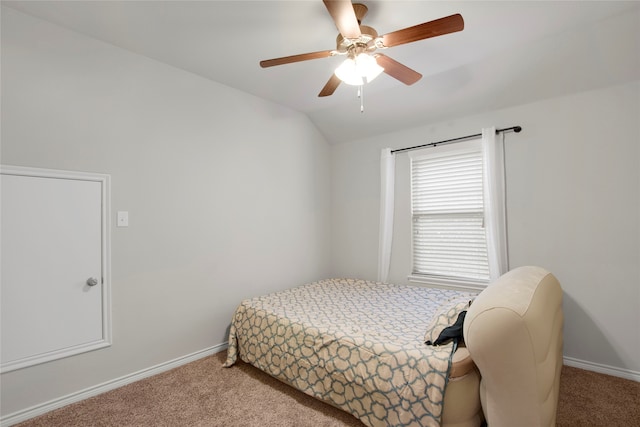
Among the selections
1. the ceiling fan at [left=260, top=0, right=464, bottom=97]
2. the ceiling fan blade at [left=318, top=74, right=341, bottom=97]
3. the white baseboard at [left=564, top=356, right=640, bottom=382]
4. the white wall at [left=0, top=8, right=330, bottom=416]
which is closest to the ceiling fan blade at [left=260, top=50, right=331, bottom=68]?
the ceiling fan at [left=260, top=0, right=464, bottom=97]

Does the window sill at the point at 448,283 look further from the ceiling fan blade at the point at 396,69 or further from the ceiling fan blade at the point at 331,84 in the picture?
the ceiling fan blade at the point at 331,84

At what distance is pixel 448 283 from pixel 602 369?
1.27 m

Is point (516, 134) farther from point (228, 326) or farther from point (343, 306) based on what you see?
point (228, 326)

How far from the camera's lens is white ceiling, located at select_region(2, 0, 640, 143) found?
1.92 m

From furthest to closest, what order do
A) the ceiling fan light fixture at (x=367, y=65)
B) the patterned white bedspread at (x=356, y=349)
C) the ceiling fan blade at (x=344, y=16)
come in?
the ceiling fan light fixture at (x=367, y=65), the patterned white bedspread at (x=356, y=349), the ceiling fan blade at (x=344, y=16)

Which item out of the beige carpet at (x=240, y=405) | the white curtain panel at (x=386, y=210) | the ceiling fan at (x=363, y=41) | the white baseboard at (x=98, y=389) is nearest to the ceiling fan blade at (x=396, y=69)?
the ceiling fan at (x=363, y=41)

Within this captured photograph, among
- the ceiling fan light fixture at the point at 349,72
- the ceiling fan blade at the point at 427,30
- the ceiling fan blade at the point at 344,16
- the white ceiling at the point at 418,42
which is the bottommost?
the ceiling fan light fixture at the point at 349,72

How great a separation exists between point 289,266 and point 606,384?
9.27ft

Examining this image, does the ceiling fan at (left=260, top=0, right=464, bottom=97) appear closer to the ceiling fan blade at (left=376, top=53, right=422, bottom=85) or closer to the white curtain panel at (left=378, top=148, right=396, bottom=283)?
the ceiling fan blade at (left=376, top=53, right=422, bottom=85)

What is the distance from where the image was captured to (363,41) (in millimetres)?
1779

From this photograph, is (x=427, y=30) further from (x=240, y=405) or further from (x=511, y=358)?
(x=240, y=405)

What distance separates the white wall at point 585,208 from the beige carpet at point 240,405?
343 millimetres

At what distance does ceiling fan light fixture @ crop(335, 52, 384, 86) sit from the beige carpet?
2.10 metres

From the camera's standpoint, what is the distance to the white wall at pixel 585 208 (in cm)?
232
